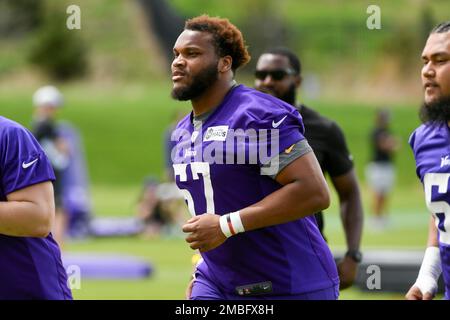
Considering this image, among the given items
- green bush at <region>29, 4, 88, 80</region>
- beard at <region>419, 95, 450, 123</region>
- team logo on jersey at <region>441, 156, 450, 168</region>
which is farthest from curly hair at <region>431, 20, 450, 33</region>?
green bush at <region>29, 4, 88, 80</region>

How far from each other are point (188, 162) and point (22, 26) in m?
46.9

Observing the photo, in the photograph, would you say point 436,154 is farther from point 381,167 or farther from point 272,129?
point 381,167

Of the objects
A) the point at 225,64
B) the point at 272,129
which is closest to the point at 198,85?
the point at 225,64

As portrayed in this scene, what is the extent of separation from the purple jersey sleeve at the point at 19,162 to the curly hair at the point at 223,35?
122cm

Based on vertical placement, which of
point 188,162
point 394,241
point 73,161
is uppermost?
point 188,162

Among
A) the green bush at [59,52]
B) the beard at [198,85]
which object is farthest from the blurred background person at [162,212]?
the green bush at [59,52]

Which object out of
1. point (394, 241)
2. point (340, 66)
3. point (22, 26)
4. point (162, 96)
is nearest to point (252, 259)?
point (394, 241)

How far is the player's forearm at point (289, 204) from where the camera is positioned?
17.0ft

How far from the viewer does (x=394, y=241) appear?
18.1 meters

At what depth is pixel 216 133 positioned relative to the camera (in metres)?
5.48

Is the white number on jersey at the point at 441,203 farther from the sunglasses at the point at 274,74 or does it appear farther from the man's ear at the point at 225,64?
the sunglasses at the point at 274,74

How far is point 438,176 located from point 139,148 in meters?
29.2

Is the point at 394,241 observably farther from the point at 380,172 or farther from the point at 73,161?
the point at 73,161

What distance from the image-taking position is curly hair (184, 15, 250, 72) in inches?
226
